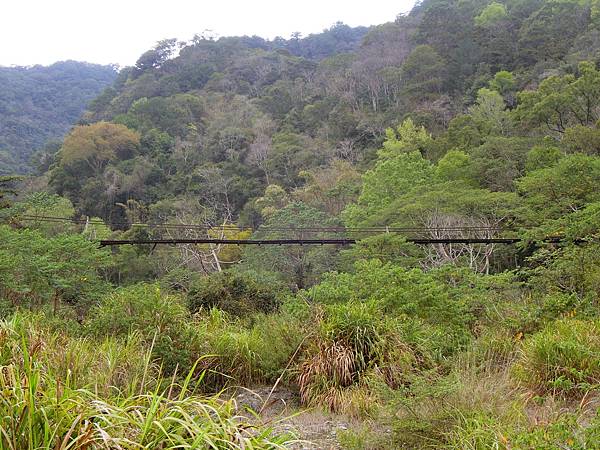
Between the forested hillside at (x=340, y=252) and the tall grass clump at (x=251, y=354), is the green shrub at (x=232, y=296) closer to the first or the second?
the forested hillside at (x=340, y=252)

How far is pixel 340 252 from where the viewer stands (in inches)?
709

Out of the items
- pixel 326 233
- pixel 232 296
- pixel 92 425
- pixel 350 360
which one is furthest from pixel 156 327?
pixel 326 233

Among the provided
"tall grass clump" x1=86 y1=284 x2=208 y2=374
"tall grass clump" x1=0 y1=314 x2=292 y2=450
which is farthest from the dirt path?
"tall grass clump" x1=0 y1=314 x2=292 y2=450

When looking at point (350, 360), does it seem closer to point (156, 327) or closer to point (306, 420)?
point (306, 420)

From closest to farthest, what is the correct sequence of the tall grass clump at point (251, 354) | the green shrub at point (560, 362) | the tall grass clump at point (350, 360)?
the green shrub at point (560, 362), the tall grass clump at point (350, 360), the tall grass clump at point (251, 354)

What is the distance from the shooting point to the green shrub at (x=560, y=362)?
4.18 meters

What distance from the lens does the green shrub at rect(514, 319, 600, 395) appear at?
418 centimetres

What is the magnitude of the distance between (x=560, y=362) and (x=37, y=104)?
60.6 m

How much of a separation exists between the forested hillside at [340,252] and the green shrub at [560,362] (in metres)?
0.02

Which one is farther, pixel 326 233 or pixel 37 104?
pixel 37 104

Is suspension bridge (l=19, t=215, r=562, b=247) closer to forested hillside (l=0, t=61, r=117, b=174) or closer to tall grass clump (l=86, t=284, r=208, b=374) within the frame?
tall grass clump (l=86, t=284, r=208, b=374)

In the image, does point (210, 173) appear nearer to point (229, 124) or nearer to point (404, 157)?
point (229, 124)

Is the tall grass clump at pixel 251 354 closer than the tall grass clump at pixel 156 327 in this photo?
No

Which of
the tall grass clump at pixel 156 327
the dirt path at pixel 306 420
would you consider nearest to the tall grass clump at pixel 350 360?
the dirt path at pixel 306 420
